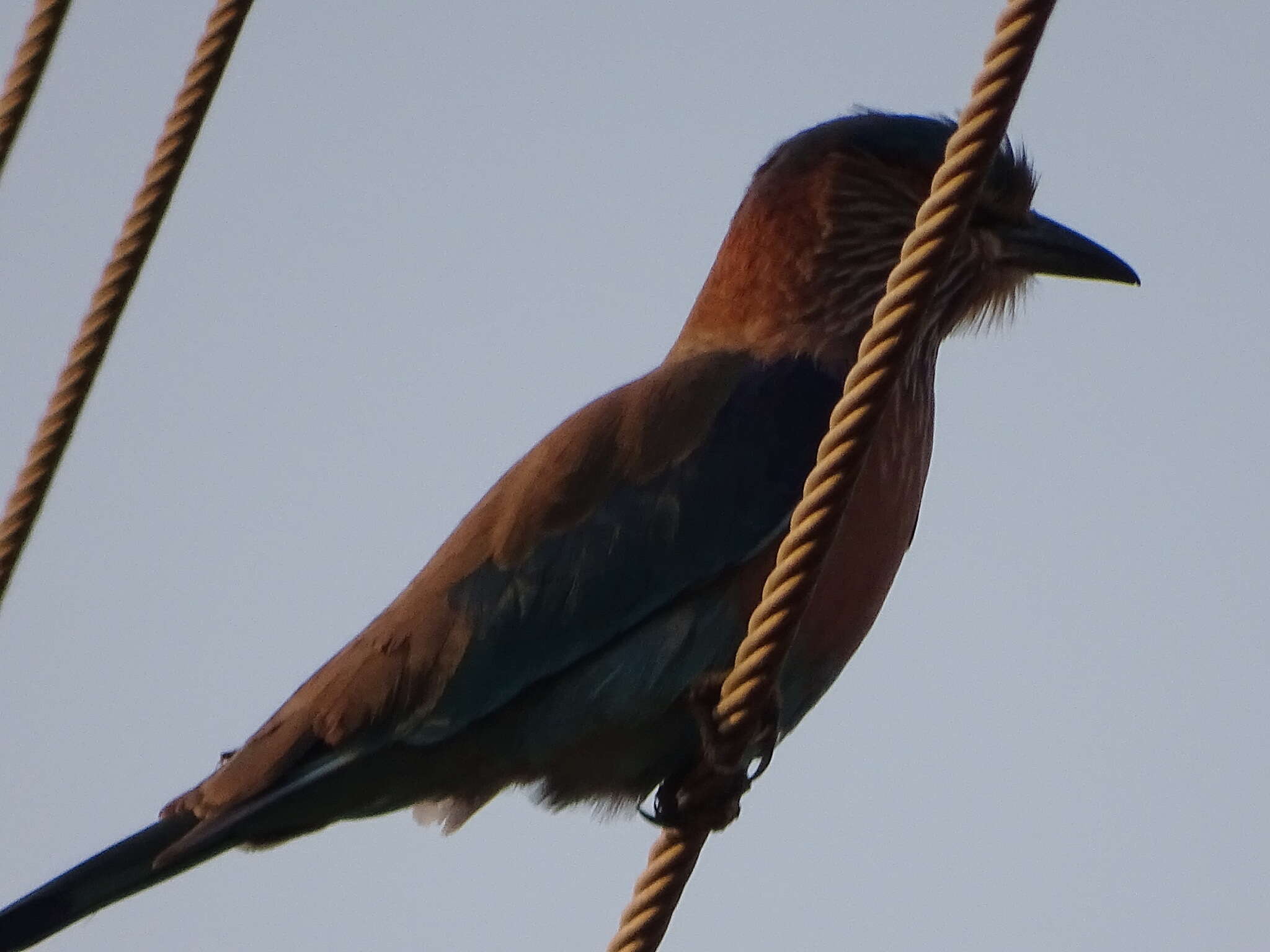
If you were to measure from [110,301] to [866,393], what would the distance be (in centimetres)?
131

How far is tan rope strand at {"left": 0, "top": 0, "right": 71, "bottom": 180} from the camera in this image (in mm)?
3084

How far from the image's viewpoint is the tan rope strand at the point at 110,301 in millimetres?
3043

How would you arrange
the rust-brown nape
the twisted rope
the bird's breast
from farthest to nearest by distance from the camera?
1. the rust-brown nape
2. the bird's breast
3. the twisted rope

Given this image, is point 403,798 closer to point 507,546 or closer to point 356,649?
point 356,649

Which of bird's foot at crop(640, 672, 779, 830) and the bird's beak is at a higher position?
the bird's beak

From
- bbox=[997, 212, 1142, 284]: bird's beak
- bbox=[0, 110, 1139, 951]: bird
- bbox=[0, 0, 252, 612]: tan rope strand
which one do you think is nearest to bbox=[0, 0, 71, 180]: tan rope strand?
bbox=[0, 0, 252, 612]: tan rope strand

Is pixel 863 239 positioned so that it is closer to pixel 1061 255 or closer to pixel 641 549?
pixel 1061 255

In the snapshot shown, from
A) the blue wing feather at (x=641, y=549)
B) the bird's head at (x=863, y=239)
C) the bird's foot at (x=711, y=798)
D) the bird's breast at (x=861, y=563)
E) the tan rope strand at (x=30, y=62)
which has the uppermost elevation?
the tan rope strand at (x=30, y=62)

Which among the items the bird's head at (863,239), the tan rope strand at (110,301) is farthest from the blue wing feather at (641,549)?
the tan rope strand at (110,301)

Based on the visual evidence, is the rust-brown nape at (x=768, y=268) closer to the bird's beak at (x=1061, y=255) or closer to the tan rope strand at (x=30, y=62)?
the bird's beak at (x=1061, y=255)

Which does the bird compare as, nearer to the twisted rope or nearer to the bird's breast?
the bird's breast

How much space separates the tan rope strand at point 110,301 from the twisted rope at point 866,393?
1144 millimetres

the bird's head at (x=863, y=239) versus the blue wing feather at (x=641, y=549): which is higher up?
the bird's head at (x=863, y=239)

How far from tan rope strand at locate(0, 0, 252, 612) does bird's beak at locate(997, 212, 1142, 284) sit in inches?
89.8
